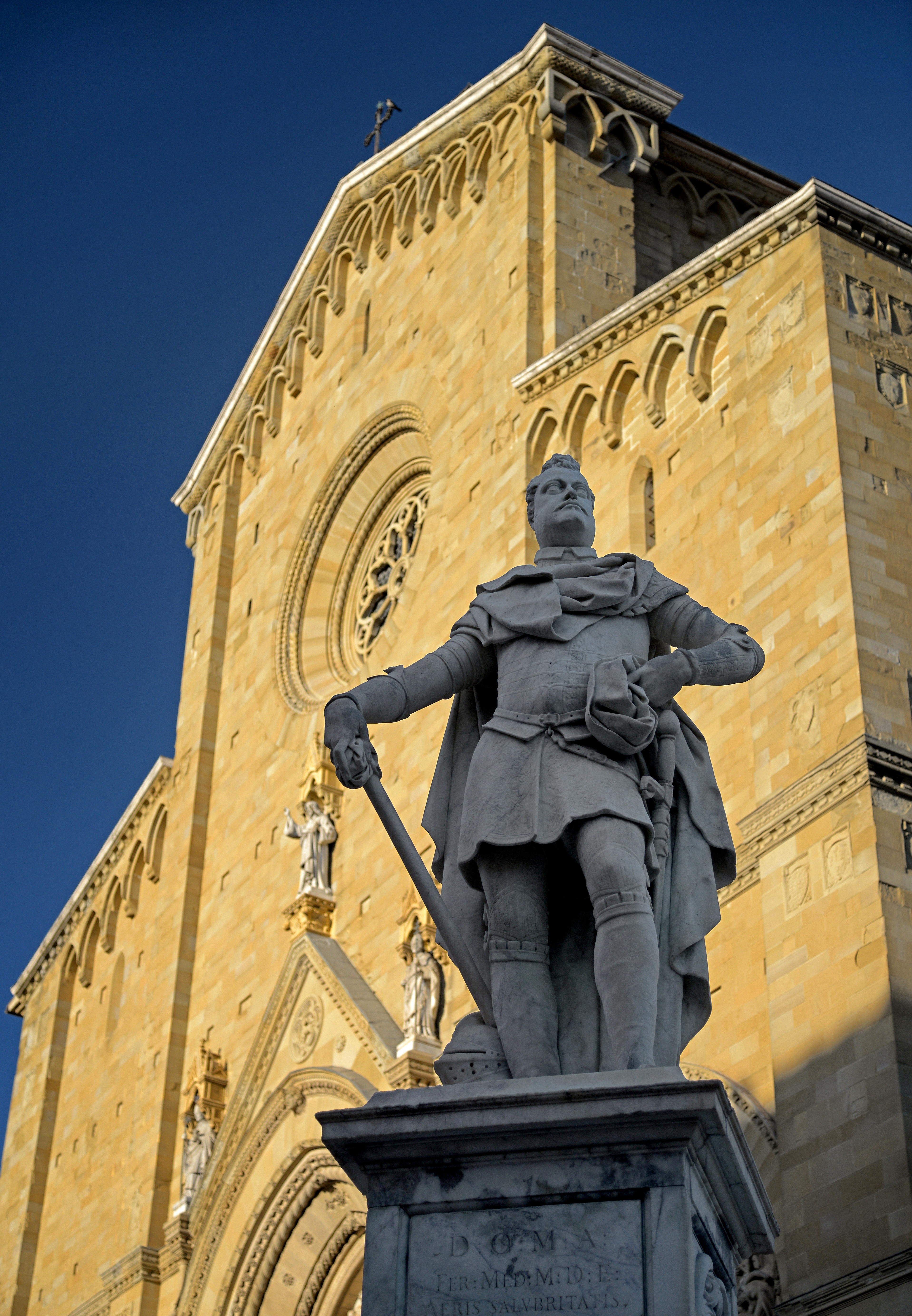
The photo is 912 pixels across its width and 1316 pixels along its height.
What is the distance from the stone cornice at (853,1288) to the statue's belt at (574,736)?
586cm

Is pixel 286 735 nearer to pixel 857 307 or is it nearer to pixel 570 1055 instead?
pixel 857 307

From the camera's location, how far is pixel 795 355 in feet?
48.7

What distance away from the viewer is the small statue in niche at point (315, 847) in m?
19.0

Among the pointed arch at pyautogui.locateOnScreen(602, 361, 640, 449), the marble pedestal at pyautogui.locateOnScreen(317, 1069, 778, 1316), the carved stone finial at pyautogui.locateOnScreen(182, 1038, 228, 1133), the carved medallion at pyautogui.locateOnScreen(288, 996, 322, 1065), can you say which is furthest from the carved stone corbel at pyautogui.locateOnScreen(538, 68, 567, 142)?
the marble pedestal at pyautogui.locateOnScreen(317, 1069, 778, 1316)

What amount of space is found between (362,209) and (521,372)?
22.6 feet

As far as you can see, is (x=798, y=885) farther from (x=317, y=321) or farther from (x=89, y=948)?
(x=89, y=948)

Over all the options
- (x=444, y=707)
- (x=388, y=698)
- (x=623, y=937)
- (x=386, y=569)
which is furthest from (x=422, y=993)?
(x=623, y=937)

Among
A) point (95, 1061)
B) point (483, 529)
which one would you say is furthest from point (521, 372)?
point (95, 1061)

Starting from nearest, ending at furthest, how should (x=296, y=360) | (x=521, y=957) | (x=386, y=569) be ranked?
(x=521, y=957), (x=386, y=569), (x=296, y=360)

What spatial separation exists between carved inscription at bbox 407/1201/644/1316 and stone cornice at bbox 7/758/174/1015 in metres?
19.8

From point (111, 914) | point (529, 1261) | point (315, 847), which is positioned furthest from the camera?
point (111, 914)

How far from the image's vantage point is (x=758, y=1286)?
1152 centimetres

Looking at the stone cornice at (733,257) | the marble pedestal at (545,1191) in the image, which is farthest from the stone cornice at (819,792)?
the marble pedestal at (545,1191)

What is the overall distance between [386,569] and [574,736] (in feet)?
53.0
